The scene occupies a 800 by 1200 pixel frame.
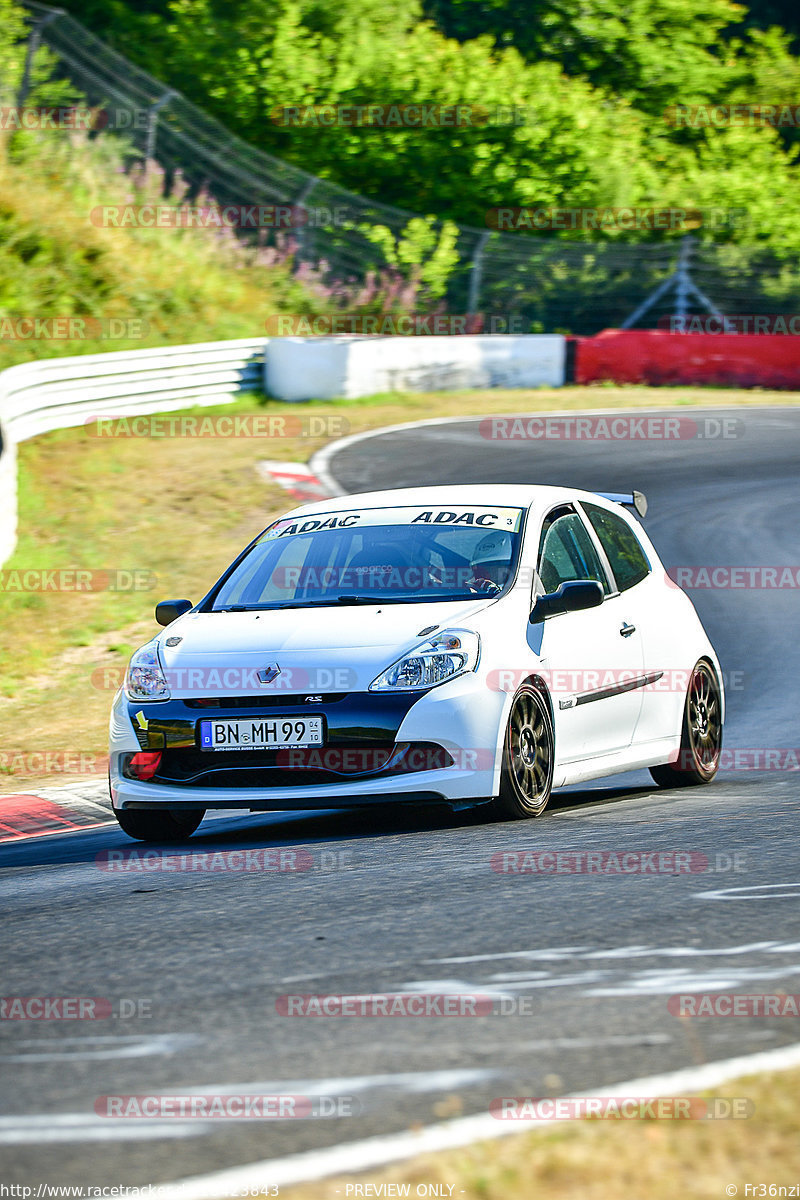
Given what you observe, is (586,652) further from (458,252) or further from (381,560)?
(458,252)

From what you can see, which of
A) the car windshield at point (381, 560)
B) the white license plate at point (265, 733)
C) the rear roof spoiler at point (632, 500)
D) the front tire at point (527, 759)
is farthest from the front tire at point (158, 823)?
the rear roof spoiler at point (632, 500)

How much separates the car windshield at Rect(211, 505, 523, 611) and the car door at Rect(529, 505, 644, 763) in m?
0.25

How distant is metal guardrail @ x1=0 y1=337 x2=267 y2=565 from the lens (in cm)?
2078

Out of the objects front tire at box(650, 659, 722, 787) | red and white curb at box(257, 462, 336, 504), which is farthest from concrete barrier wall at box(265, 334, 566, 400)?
front tire at box(650, 659, 722, 787)

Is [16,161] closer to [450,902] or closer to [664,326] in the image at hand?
[664,326]

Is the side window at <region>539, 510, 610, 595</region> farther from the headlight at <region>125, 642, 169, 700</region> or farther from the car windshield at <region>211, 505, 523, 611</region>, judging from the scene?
the headlight at <region>125, 642, 169, 700</region>

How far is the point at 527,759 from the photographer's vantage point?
7.25m

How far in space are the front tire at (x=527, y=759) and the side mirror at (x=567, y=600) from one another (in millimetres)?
394

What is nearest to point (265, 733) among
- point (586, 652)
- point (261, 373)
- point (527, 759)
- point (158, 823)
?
point (158, 823)

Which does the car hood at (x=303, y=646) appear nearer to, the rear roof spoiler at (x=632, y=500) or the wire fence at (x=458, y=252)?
the rear roof spoiler at (x=632, y=500)

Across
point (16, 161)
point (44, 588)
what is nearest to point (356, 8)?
point (16, 161)

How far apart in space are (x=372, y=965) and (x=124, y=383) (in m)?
19.5

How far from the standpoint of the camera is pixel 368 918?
5.14 metres

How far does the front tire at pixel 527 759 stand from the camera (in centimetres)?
707
